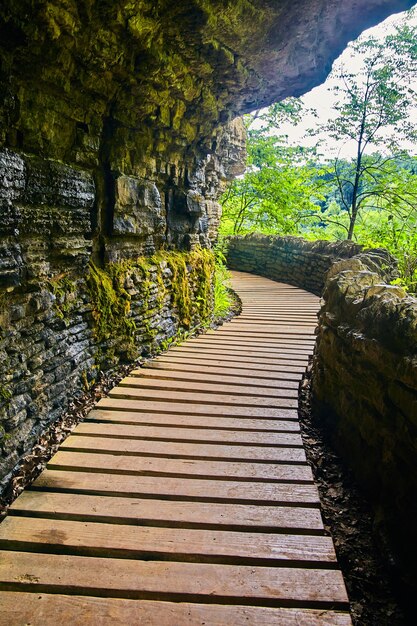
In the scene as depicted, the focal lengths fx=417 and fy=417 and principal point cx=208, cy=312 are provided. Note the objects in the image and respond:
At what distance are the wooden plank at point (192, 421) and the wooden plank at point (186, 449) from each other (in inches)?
11.2

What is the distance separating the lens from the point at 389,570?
211cm

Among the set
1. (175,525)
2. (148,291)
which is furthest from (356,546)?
(148,291)

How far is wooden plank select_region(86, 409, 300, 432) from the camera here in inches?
139

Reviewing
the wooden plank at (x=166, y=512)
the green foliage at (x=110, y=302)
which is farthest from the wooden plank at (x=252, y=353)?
the wooden plank at (x=166, y=512)

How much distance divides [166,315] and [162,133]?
2.24 m

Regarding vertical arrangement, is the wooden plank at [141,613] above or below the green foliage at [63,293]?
below

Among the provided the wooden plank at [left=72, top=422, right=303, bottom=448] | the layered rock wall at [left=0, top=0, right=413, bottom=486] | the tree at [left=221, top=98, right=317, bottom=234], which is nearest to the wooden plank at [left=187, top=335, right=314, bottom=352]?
the layered rock wall at [left=0, top=0, right=413, bottom=486]

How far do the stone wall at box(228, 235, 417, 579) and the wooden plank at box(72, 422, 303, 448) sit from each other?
43cm

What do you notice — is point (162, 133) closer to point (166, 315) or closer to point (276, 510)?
point (166, 315)

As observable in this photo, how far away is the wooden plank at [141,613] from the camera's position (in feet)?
5.95

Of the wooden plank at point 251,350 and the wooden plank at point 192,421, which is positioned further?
the wooden plank at point 251,350

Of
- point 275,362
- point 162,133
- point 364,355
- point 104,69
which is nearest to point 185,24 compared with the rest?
point 104,69

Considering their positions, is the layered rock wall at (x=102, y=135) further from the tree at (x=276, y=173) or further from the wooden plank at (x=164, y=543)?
the tree at (x=276, y=173)

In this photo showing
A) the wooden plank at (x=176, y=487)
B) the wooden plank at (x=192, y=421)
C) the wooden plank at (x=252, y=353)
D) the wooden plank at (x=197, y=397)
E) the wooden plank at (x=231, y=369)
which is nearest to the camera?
the wooden plank at (x=176, y=487)
